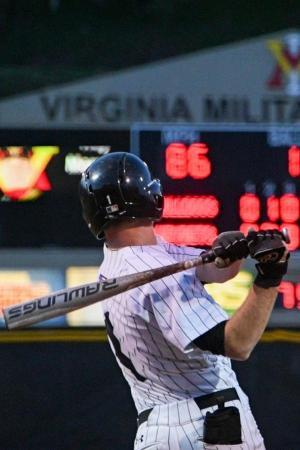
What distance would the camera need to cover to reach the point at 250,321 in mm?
1877

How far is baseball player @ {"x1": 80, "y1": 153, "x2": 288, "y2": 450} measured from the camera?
191 centimetres

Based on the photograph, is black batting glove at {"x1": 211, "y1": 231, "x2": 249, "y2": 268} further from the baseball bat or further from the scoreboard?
the scoreboard

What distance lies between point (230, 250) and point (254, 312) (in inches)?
6.7

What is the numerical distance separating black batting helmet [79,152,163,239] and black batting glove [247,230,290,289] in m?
0.35

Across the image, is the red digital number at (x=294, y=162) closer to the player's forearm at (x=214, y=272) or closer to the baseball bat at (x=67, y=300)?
the player's forearm at (x=214, y=272)

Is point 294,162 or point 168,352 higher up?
point 294,162

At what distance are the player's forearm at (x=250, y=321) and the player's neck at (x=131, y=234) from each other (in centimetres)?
36

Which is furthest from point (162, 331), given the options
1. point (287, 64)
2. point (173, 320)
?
point (287, 64)

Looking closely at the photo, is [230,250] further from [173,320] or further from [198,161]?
[198,161]

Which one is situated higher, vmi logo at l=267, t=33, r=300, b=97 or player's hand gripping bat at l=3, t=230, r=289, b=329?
vmi logo at l=267, t=33, r=300, b=97

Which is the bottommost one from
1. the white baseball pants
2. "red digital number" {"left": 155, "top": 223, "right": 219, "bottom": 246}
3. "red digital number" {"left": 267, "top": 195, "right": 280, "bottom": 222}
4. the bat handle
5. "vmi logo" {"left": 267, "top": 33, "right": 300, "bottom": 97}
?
the white baseball pants

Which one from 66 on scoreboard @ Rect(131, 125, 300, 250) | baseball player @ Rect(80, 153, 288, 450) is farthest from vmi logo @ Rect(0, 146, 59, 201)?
baseball player @ Rect(80, 153, 288, 450)

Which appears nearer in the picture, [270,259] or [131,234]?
[270,259]

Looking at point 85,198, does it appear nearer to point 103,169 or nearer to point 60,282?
point 103,169
